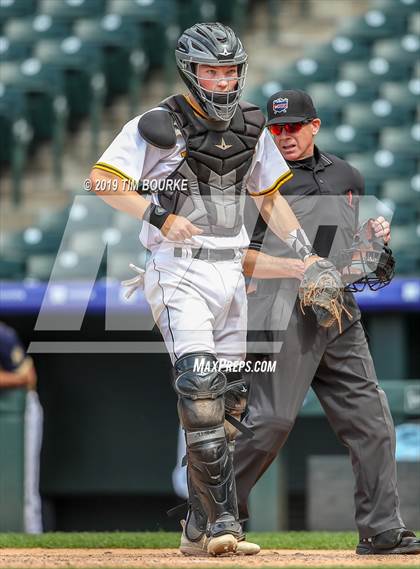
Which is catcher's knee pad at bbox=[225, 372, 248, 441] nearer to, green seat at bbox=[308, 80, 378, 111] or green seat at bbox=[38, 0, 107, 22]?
green seat at bbox=[308, 80, 378, 111]

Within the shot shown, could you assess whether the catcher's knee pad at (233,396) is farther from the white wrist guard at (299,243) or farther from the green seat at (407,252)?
the green seat at (407,252)

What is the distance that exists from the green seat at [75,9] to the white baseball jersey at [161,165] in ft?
21.0

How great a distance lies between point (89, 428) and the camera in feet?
25.4

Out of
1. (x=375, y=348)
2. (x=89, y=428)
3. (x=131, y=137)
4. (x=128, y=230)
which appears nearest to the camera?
(x=131, y=137)

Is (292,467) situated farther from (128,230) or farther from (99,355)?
(128,230)

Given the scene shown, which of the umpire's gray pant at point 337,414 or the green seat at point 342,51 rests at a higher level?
the green seat at point 342,51

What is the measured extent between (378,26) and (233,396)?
21.1 feet

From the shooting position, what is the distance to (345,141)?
880cm

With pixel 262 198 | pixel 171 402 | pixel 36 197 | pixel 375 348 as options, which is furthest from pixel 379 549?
pixel 36 197

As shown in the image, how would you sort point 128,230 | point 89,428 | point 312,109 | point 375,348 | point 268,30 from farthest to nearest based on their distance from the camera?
1. point 268,30
2. point 128,230
3. point 89,428
4. point 375,348
5. point 312,109

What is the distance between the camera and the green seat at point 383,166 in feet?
27.6

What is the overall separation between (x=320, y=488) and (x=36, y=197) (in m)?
4.34

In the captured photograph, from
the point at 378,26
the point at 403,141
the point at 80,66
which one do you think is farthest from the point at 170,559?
the point at 378,26

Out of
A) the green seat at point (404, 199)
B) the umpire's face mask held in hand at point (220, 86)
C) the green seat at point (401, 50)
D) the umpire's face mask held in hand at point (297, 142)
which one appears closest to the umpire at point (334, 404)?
the umpire's face mask held in hand at point (297, 142)
